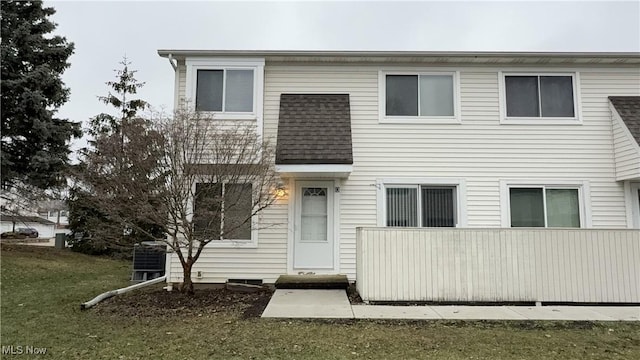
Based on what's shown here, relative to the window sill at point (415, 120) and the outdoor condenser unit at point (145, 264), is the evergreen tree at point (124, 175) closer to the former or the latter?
the outdoor condenser unit at point (145, 264)

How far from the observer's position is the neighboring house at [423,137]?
9.44 meters

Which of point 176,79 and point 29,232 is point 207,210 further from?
point 29,232

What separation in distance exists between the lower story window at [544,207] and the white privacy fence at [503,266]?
7.00ft

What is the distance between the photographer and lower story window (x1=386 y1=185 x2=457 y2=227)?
376 inches

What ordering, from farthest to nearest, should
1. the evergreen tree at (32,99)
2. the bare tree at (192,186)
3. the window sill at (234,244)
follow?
the evergreen tree at (32,99)
the window sill at (234,244)
the bare tree at (192,186)

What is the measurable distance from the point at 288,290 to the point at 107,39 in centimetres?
1636

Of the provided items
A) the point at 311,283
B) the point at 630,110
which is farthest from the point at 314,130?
the point at 630,110

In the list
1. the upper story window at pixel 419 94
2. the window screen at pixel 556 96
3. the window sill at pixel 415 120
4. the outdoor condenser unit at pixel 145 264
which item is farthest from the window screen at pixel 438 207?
the outdoor condenser unit at pixel 145 264

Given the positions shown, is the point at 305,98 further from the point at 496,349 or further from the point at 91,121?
the point at 91,121

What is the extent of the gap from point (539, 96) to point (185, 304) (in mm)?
8893

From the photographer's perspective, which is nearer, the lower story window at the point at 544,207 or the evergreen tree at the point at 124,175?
the evergreen tree at the point at 124,175

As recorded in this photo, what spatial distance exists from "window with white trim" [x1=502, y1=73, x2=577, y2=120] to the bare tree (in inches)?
235

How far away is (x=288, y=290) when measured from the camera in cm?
851

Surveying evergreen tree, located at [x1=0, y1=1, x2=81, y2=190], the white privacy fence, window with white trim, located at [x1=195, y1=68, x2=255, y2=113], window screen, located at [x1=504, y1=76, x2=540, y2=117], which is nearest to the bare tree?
window with white trim, located at [x1=195, y1=68, x2=255, y2=113]
